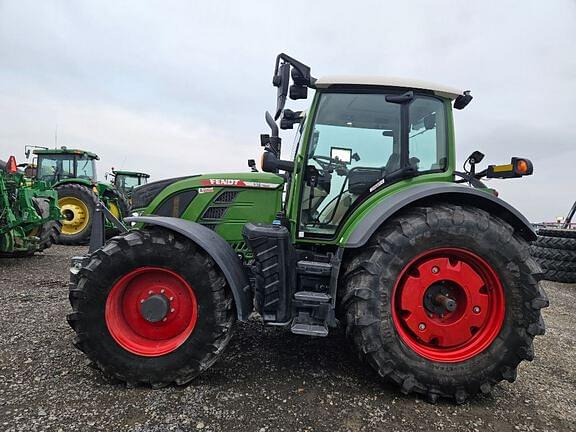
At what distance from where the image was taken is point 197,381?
2584mm

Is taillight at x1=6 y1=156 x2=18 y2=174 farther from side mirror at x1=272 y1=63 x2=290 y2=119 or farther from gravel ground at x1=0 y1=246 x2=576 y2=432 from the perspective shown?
side mirror at x1=272 y1=63 x2=290 y2=119

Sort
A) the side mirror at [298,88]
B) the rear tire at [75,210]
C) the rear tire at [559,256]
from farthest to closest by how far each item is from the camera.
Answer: the rear tire at [75,210] < the rear tire at [559,256] < the side mirror at [298,88]

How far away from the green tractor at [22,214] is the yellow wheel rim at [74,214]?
1771 millimetres

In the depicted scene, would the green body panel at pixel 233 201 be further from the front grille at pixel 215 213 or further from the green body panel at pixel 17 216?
the green body panel at pixel 17 216

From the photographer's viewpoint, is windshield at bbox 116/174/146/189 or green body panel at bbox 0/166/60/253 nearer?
green body panel at bbox 0/166/60/253

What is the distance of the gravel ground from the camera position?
2191 mm

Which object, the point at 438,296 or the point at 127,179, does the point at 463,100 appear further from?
the point at 127,179

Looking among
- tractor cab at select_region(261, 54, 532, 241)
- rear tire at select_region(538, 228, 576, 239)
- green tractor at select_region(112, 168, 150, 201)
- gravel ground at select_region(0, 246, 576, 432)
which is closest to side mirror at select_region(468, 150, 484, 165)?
tractor cab at select_region(261, 54, 532, 241)

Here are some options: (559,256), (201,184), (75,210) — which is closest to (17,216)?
(75,210)

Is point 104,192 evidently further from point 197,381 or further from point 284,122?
point 197,381

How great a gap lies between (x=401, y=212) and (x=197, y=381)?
1.76 m

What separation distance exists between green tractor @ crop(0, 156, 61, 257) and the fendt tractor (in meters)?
4.57

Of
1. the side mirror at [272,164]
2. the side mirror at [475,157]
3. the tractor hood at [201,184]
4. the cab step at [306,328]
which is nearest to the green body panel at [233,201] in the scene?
the tractor hood at [201,184]

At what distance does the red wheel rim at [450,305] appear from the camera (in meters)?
2.54
